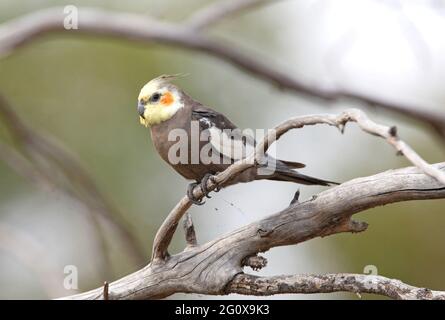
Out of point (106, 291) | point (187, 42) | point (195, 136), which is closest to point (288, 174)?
point (195, 136)

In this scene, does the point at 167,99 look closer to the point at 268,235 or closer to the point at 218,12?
the point at 268,235

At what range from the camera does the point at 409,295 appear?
3.23m

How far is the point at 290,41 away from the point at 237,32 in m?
0.58

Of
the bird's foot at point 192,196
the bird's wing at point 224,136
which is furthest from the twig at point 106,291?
the bird's wing at point 224,136

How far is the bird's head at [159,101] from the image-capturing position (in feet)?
12.9

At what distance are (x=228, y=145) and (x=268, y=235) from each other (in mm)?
473

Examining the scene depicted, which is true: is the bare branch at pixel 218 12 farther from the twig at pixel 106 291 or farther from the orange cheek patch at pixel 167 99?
the twig at pixel 106 291

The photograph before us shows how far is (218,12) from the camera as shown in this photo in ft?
18.4

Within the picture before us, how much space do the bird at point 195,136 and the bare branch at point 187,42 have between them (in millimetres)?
1156

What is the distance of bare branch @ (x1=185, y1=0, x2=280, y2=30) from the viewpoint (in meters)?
5.42

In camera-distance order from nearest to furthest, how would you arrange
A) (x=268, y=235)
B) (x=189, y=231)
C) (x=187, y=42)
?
1. (x=268, y=235)
2. (x=189, y=231)
3. (x=187, y=42)

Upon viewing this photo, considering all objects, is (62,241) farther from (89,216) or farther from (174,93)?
(174,93)

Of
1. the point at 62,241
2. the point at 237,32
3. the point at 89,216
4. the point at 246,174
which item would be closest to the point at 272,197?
the point at 246,174

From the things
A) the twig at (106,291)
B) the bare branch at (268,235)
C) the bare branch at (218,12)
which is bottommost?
the twig at (106,291)
